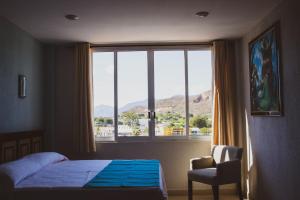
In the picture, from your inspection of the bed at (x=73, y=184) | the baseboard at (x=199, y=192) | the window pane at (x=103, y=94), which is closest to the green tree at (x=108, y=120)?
the window pane at (x=103, y=94)

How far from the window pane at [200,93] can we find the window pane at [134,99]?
759 millimetres

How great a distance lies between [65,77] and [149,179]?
2769 millimetres

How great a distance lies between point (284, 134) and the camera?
126 inches

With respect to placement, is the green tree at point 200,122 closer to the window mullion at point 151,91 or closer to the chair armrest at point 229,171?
the window mullion at point 151,91

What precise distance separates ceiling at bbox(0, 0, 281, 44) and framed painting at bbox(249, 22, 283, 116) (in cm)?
31

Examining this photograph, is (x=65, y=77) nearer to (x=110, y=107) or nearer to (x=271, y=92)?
(x=110, y=107)

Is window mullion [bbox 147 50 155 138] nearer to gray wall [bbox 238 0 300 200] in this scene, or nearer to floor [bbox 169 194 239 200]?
floor [bbox 169 194 239 200]

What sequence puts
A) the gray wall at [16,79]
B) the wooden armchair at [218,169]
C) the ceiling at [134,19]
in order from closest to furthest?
the ceiling at [134,19]
the gray wall at [16,79]
the wooden armchair at [218,169]

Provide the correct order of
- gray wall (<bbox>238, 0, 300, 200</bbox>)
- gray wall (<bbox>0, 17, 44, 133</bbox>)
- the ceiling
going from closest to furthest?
gray wall (<bbox>238, 0, 300, 200</bbox>) → the ceiling → gray wall (<bbox>0, 17, 44, 133</bbox>)

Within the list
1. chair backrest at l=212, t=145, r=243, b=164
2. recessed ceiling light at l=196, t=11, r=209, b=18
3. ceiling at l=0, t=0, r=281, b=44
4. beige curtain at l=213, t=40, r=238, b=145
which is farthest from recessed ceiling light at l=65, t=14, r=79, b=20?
chair backrest at l=212, t=145, r=243, b=164

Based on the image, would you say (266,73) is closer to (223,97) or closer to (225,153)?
(223,97)

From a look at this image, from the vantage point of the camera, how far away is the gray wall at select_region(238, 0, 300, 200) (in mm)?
2941

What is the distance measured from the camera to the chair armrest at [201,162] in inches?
171

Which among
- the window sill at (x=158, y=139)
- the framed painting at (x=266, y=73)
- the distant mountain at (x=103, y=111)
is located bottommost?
the window sill at (x=158, y=139)
